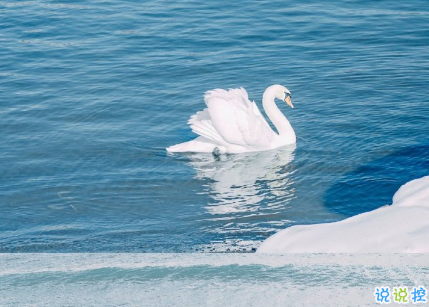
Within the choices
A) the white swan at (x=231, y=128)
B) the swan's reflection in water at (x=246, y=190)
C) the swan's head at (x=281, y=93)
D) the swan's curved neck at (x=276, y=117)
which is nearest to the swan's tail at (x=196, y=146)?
the white swan at (x=231, y=128)

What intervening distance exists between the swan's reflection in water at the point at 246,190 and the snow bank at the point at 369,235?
4.86ft

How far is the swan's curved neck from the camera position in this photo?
1219cm

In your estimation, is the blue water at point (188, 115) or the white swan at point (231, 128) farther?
the white swan at point (231, 128)

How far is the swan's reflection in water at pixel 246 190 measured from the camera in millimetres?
9648

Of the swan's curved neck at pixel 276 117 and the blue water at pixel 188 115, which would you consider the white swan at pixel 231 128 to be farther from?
the blue water at pixel 188 115

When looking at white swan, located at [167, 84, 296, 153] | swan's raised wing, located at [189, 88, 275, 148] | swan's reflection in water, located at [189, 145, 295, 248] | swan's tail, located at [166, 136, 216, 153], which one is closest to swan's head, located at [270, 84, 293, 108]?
white swan, located at [167, 84, 296, 153]

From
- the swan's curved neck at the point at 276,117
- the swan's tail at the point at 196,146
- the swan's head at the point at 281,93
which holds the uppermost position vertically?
the swan's head at the point at 281,93

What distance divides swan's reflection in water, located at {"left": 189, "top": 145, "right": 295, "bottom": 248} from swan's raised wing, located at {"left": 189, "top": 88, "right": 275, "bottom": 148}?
28 centimetres

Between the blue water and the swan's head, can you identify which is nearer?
the blue water

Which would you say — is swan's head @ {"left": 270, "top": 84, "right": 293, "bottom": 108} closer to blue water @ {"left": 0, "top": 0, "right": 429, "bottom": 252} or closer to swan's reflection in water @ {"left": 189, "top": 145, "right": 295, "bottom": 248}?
blue water @ {"left": 0, "top": 0, "right": 429, "bottom": 252}

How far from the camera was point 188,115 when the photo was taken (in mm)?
13328

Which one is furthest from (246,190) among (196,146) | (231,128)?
(196,146)

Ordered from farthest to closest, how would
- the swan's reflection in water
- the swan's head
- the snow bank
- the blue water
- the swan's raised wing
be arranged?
the swan's head < the swan's raised wing < the blue water < the swan's reflection in water < the snow bank

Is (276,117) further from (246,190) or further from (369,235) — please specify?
(369,235)
